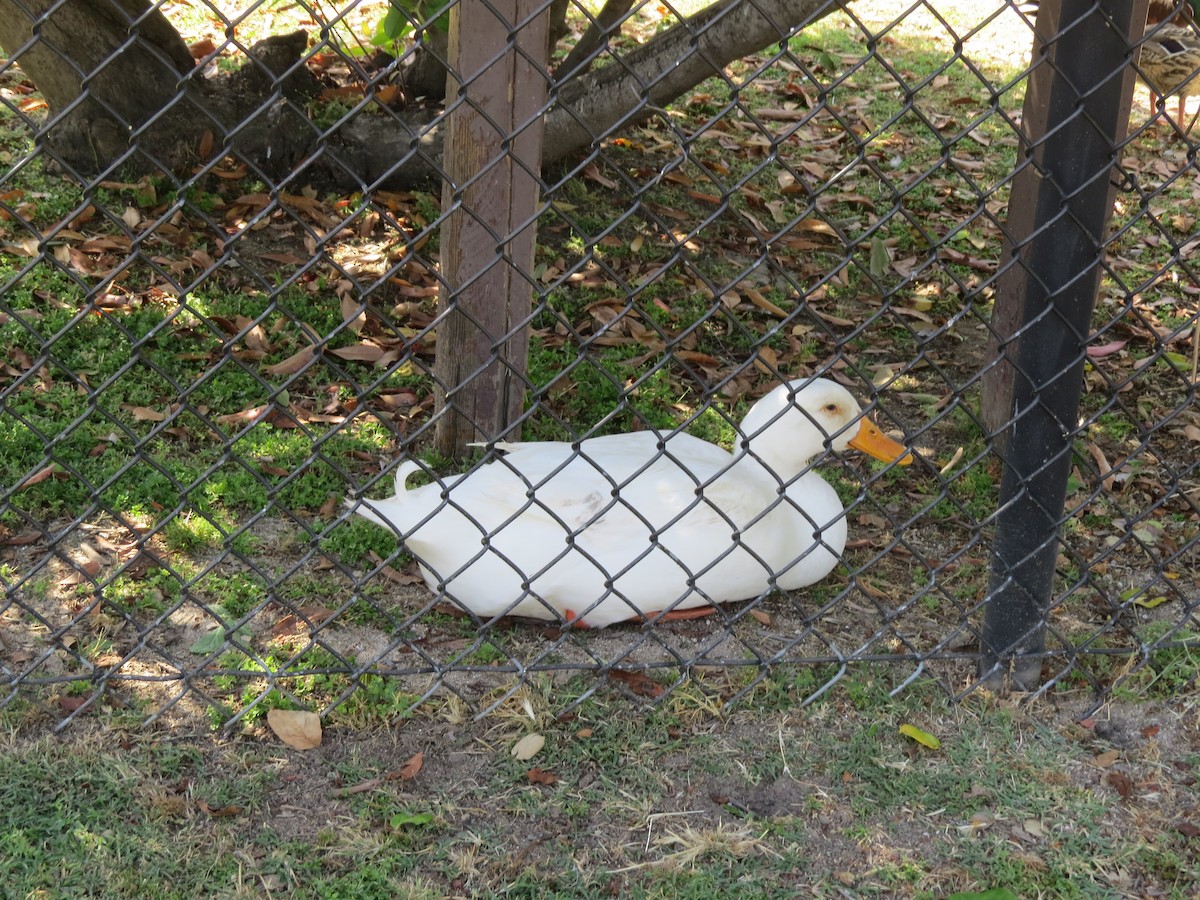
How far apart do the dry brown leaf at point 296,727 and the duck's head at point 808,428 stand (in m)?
1.35

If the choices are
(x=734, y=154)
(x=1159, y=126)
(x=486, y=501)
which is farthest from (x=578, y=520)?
(x=1159, y=126)

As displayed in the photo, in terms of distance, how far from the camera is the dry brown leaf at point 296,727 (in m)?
2.53

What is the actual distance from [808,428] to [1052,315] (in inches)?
36.7

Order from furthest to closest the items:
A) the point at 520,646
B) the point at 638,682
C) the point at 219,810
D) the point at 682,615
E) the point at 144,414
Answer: the point at 144,414 → the point at 682,615 → the point at 520,646 → the point at 638,682 → the point at 219,810

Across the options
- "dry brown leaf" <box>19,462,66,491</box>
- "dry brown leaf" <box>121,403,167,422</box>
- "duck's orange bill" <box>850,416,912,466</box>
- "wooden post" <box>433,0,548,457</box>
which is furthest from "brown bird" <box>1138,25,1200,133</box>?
"dry brown leaf" <box>19,462,66,491</box>

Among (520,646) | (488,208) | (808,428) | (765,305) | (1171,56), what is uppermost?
(1171,56)

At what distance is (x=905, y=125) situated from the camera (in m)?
6.28

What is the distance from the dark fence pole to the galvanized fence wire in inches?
2.7

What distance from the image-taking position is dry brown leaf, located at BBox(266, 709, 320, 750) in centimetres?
253

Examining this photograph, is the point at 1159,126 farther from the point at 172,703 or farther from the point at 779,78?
the point at 172,703

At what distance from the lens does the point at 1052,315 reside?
2404 mm

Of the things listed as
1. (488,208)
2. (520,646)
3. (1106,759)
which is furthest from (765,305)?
(1106,759)

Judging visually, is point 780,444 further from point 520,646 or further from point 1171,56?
point 1171,56

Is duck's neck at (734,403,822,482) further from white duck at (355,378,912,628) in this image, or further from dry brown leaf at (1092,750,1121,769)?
dry brown leaf at (1092,750,1121,769)
